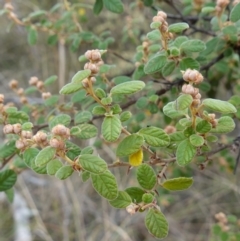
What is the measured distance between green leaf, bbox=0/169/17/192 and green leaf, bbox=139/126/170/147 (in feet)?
1.09

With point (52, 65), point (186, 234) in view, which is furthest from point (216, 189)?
point (52, 65)

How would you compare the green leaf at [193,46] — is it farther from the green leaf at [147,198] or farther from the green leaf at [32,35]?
the green leaf at [32,35]

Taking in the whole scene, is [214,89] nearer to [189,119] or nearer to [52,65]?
[189,119]

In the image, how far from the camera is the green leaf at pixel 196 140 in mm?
653

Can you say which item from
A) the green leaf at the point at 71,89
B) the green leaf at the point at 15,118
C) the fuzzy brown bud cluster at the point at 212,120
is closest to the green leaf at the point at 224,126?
the fuzzy brown bud cluster at the point at 212,120

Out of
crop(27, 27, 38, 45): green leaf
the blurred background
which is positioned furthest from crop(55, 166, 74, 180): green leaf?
the blurred background

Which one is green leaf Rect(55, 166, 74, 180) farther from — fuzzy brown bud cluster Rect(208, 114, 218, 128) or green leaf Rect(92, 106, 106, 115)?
fuzzy brown bud cluster Rect(208, 114, 218, 128)

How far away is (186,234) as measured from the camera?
2510mm

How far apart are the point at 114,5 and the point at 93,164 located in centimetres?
49

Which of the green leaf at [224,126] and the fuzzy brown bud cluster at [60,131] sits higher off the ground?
the fuzzy brown bud cluster at [60,131]

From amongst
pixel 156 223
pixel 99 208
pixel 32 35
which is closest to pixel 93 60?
pixel 156 223

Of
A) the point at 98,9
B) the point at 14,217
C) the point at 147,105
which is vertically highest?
the point at 98,9

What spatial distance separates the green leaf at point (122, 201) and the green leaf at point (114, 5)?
467 mm

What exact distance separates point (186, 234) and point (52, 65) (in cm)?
156
